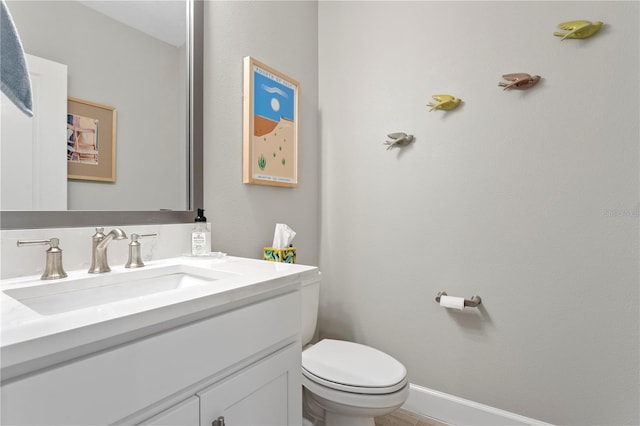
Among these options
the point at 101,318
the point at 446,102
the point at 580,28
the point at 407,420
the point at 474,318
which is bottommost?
the point at 407,420

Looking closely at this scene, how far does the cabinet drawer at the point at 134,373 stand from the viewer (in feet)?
1.44

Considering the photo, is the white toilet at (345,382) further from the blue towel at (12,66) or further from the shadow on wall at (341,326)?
the blue towel at (12,66)

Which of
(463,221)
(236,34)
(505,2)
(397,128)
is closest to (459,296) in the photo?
(463,221)

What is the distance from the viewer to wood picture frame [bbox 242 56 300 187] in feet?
4.61

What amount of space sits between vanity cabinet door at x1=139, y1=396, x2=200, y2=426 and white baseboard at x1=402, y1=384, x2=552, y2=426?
1302mm

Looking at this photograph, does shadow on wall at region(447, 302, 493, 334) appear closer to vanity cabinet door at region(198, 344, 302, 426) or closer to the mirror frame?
vanity cabinet door at region(198, 344, 302, 426)

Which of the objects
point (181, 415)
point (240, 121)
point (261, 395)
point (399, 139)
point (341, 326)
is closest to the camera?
point (181, 415)

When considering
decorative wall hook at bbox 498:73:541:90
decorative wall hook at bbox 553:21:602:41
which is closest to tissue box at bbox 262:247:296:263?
decorative wall hook at bbox 498:73:541:90

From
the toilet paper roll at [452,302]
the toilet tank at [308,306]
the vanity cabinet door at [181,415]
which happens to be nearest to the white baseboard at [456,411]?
the toilet paper roll at [452,302]

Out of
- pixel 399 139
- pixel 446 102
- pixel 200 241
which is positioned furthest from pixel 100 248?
pixel 446 102

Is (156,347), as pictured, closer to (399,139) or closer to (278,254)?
(278,254)

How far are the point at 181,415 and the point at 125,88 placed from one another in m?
0.99

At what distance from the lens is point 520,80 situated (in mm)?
1323

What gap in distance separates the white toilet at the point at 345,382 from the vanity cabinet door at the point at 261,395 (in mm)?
264
